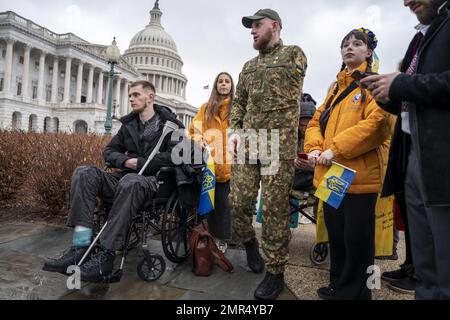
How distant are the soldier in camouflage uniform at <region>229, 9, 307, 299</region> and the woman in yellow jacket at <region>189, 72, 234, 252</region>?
84cm

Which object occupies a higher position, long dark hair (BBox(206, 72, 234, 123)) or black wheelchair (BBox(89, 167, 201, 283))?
long dark hair (BBox(206, 72, 234, 123))

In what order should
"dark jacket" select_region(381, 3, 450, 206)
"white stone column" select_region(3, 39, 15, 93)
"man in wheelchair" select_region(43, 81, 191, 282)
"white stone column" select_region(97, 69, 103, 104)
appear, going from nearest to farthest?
"dark jacket" select_region(381, 3, 450, 206), "man in wheelchair" select_region(43, 81, 191, 282), "white stone column" select_region(3, 39, 15, 93), "white stone column" select_region(97, 69, 103, 104)

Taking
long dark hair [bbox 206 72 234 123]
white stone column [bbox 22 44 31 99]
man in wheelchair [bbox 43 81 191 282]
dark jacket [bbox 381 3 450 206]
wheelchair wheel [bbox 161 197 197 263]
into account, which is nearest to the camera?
dark jacket [bbox 381 3 450 206]

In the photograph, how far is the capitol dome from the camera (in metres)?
83.2

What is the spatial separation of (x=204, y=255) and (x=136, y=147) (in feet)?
4.35

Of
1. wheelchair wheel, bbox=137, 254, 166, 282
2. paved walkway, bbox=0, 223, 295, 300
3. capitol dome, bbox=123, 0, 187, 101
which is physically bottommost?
paved walkway, bbox=0, 223, 295, 300

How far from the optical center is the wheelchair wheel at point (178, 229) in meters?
3.31

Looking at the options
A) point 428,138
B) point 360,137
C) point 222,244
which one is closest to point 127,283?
point 222,244

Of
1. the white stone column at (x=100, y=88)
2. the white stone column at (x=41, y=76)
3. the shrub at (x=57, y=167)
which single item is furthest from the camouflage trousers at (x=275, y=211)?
the white stone column at (x=100, y=88)

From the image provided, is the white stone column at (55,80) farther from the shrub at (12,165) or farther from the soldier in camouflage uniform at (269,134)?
the soldier in camouflage uniform at (269,134)

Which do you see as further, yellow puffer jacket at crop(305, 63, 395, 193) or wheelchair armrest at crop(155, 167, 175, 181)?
wheelchair armrest at crop(155, 167, 175, 181)

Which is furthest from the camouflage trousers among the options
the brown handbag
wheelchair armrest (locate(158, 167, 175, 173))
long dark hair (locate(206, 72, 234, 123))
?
long dark hair (locate(206, 72, 234, 123))

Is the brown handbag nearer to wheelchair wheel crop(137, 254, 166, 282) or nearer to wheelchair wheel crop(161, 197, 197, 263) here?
wheelchair wheel crop(161, 197, 197, 263)

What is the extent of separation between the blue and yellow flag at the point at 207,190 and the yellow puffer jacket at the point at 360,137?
3.88 ft
